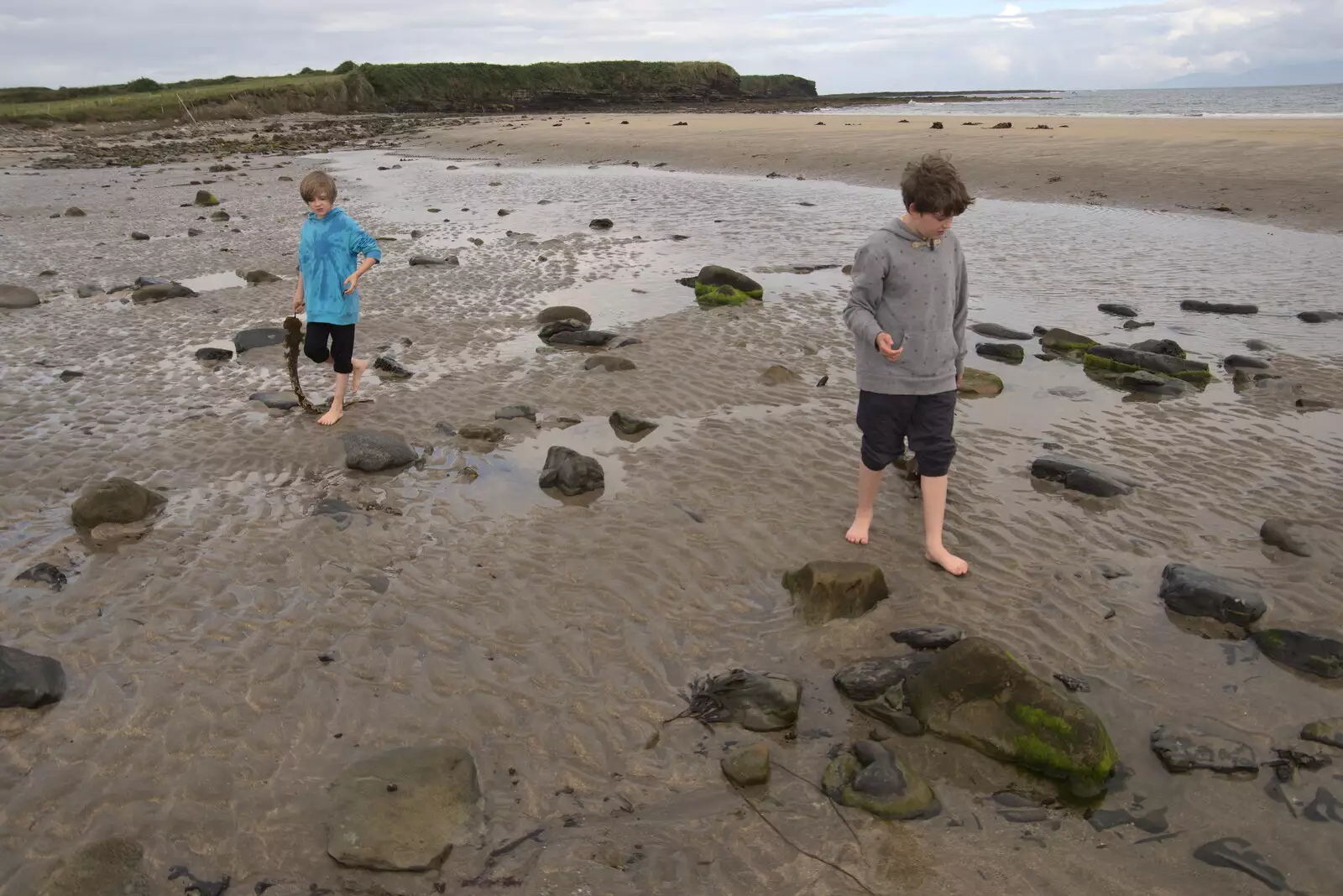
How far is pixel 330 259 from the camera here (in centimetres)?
793

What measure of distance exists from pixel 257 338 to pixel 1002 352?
8.83 metres

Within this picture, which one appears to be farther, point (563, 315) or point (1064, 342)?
point (563, 315)

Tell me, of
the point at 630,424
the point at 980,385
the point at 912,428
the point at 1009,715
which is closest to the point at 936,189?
the point at 912,428

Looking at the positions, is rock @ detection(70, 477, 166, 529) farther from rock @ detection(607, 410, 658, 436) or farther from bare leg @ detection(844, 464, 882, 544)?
bare leg @ detection(844, 464, 882, 544)

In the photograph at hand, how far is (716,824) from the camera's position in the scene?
354cm

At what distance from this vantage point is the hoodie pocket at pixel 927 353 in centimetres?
522

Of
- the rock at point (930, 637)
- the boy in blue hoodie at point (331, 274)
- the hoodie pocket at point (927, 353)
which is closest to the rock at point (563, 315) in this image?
the boy in blue hoodie at point (331, 274)

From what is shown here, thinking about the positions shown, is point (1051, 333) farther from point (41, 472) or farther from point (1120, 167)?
point (1120, 167)

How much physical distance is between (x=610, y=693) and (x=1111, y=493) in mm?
4093

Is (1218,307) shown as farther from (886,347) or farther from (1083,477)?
(886,347)

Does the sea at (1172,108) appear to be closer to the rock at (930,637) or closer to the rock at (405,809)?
the rock at (930,637)

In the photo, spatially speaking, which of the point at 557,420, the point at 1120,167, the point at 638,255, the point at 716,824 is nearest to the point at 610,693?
the point at 716,824

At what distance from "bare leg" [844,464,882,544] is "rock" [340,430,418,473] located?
3.70 metres

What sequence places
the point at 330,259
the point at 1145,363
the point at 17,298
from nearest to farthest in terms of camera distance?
the point at 330,259, the point at 1145,363, the point at 17,298
